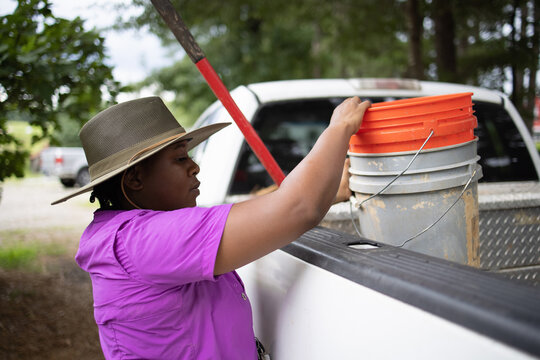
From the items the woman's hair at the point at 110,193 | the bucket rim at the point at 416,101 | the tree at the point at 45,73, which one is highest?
the tree at the point at 45,73

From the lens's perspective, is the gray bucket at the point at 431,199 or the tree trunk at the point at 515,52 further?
the tree trunk at the point at 515,52

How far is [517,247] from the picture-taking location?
2365 mm

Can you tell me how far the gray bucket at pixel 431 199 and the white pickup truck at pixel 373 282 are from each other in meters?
0.07

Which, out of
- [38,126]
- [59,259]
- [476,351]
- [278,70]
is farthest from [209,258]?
[278,70]

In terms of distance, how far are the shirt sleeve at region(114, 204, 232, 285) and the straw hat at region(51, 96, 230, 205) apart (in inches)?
11.3

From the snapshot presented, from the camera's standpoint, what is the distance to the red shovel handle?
166 centimetres

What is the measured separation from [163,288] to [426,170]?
953 millimetres

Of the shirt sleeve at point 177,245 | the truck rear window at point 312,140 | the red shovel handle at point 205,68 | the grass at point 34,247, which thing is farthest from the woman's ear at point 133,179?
the grass at point 34,247

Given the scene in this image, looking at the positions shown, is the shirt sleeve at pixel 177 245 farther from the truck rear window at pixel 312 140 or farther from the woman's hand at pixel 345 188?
the truck rear window at pixel 312 140

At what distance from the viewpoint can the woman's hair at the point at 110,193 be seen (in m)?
1.49

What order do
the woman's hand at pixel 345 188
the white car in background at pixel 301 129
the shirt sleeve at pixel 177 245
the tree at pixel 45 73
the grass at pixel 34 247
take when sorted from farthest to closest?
the grass at pixel 34 247, the tree at pixel 45 73, the white car in background at pixel 301 129, the woman's hand at pixel 345 188, the shirt sleeve at pixel 177 245

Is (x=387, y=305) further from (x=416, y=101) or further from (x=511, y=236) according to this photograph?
(x=511, y=236)

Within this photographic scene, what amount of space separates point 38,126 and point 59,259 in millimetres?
3063

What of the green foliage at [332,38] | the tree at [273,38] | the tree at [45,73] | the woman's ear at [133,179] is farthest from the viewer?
the tree at [273,38]
